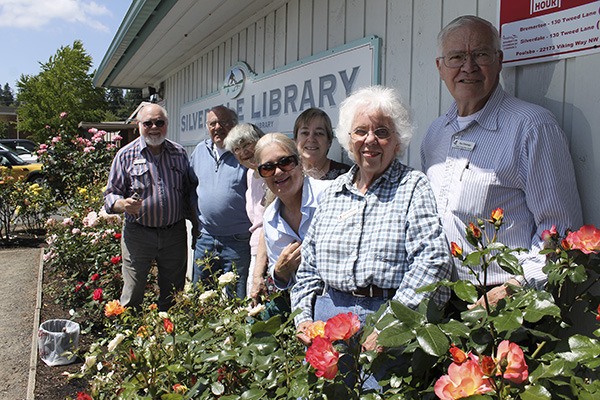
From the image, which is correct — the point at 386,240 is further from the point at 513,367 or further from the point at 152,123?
the point at 152,123

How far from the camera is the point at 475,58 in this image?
6.03 ft

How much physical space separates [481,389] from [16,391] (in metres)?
3.71

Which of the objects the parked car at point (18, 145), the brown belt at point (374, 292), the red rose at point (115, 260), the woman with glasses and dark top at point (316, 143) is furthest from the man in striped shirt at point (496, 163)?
the parked car at point (18, 145)

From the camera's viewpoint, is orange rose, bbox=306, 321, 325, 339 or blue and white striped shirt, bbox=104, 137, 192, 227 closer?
orange rose, bbox=306, 321, 325, 339

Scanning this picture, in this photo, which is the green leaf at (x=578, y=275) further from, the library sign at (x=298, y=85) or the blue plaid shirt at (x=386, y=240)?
the library sign at (x=298, y=85)

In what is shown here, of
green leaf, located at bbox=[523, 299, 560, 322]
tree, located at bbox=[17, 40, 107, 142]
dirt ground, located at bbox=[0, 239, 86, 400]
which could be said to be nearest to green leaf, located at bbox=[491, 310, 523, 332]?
green leaf, located at bbox=[523, 299, 560, 322]

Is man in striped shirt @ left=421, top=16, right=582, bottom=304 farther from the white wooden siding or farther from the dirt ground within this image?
the dirt ground

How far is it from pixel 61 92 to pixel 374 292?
1231 inches

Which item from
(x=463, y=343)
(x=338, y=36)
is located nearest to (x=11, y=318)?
(x=338, y=36)

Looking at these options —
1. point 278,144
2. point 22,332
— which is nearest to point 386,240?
point 278,144

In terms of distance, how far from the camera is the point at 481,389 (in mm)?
1027

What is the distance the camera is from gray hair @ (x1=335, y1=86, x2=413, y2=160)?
186 cm

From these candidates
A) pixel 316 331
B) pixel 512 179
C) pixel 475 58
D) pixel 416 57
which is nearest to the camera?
pixel 316 331

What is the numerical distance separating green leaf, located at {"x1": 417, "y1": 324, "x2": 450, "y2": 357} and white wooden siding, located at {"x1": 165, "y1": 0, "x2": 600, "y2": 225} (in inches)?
30.4
